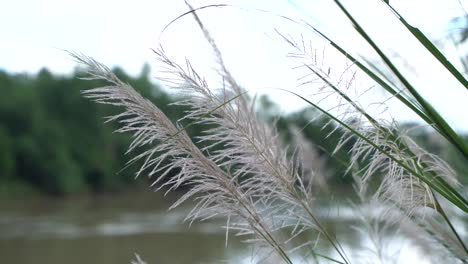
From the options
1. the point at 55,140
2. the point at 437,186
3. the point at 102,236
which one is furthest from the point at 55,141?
the point at 437,186

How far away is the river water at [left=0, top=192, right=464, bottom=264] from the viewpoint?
Answer: 15086 millimetres

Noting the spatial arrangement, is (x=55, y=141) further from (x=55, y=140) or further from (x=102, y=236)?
(x=102, y=236)

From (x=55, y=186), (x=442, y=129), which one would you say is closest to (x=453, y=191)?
(x=442, y=129)

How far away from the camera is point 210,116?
1.28m

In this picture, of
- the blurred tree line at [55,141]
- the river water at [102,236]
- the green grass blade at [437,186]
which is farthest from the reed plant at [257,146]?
the blurred tree line at [55,141]

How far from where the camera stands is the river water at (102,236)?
1509 centimetres

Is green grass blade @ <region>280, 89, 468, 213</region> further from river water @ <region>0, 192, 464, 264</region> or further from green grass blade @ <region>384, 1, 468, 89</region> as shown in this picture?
river water @ <region>0, 192, 464, 264</region>

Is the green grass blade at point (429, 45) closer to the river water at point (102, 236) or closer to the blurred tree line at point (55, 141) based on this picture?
the river water at point (102, 236)

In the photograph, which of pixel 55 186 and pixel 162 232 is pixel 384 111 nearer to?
pixel 162 232

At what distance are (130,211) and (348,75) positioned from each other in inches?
1044

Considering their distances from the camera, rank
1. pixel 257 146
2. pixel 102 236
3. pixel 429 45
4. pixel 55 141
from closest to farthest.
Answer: pixel 429 45 < pixel 257 146 < pixel 102 236 < pixel 55 141

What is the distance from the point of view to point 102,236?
61.3ft

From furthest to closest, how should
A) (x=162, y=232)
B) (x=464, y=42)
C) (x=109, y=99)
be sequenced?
1. (x=162, y=232)
2. (x=464, y=42)
3. (x=109, y=99)

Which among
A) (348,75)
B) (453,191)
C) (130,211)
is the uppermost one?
(348,75)
